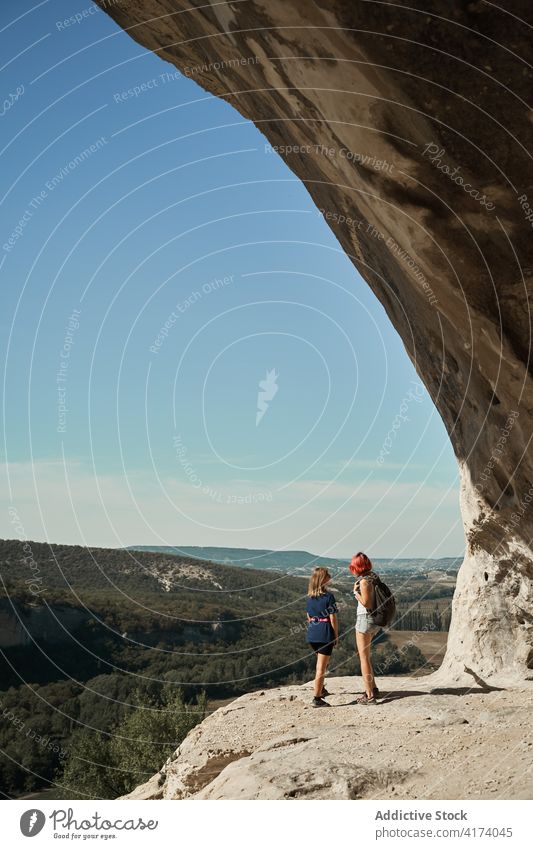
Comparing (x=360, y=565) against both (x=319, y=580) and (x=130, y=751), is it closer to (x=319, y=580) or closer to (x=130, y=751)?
(x=319, y=580)

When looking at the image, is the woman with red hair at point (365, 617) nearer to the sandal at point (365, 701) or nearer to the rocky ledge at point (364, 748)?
the sandal at point (365, 701)

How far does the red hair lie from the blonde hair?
1.23 feet

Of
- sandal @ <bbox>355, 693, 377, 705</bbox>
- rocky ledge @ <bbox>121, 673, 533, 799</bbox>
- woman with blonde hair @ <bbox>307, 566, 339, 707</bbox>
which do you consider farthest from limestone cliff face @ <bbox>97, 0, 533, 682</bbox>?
sandal @ <bbox>355, 693, 377, 705</bbox>

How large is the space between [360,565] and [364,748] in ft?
7.93

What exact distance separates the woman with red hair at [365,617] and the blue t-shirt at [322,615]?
1.19 ft

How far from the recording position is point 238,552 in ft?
234

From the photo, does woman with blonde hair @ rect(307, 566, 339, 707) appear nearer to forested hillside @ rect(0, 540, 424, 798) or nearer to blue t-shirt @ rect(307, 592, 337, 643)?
blue t-shirt @ rect(307, 592, 337, 643)

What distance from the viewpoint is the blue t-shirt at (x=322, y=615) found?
8.55m

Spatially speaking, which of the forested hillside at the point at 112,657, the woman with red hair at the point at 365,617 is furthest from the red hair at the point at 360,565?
the forested hillside at the point at 112,657

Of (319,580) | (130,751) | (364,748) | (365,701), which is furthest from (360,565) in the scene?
(130,751)

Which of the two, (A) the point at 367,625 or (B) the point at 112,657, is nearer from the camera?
(A) the point at 367,625

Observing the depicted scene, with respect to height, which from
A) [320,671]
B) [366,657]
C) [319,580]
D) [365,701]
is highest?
[319,580]

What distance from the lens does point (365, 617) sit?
8.30m

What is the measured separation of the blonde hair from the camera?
8.61m
